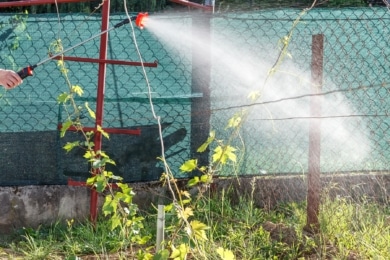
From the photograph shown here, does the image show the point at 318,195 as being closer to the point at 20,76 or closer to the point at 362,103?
the point at 362,103

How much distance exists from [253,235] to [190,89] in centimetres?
132

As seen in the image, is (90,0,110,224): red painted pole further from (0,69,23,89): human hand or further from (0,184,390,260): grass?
(0,69,23,89): human hand

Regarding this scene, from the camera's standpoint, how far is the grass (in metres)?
4.19

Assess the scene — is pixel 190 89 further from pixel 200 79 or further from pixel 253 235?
pixel 253 235

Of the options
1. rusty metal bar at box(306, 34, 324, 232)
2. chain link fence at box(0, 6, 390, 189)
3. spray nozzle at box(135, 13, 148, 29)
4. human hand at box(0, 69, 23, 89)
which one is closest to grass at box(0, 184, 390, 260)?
rusty metal bar at box(306, 34, 324, 232)

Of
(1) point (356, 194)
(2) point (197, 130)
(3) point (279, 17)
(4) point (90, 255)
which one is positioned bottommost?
(4) point (90, 255)

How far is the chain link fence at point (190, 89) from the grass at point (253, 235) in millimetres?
421

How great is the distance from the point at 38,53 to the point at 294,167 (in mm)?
1954

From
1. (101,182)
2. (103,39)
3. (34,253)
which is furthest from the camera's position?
(103,39)

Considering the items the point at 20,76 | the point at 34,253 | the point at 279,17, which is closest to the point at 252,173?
the point at 279,17

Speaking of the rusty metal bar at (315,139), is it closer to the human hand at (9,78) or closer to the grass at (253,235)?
the grass at (253,235)

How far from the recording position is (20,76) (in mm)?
3754

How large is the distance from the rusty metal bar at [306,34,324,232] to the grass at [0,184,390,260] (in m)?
0.06

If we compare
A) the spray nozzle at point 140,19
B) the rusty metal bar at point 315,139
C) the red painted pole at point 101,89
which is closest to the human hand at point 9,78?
the spray nozzle at point 140,19
